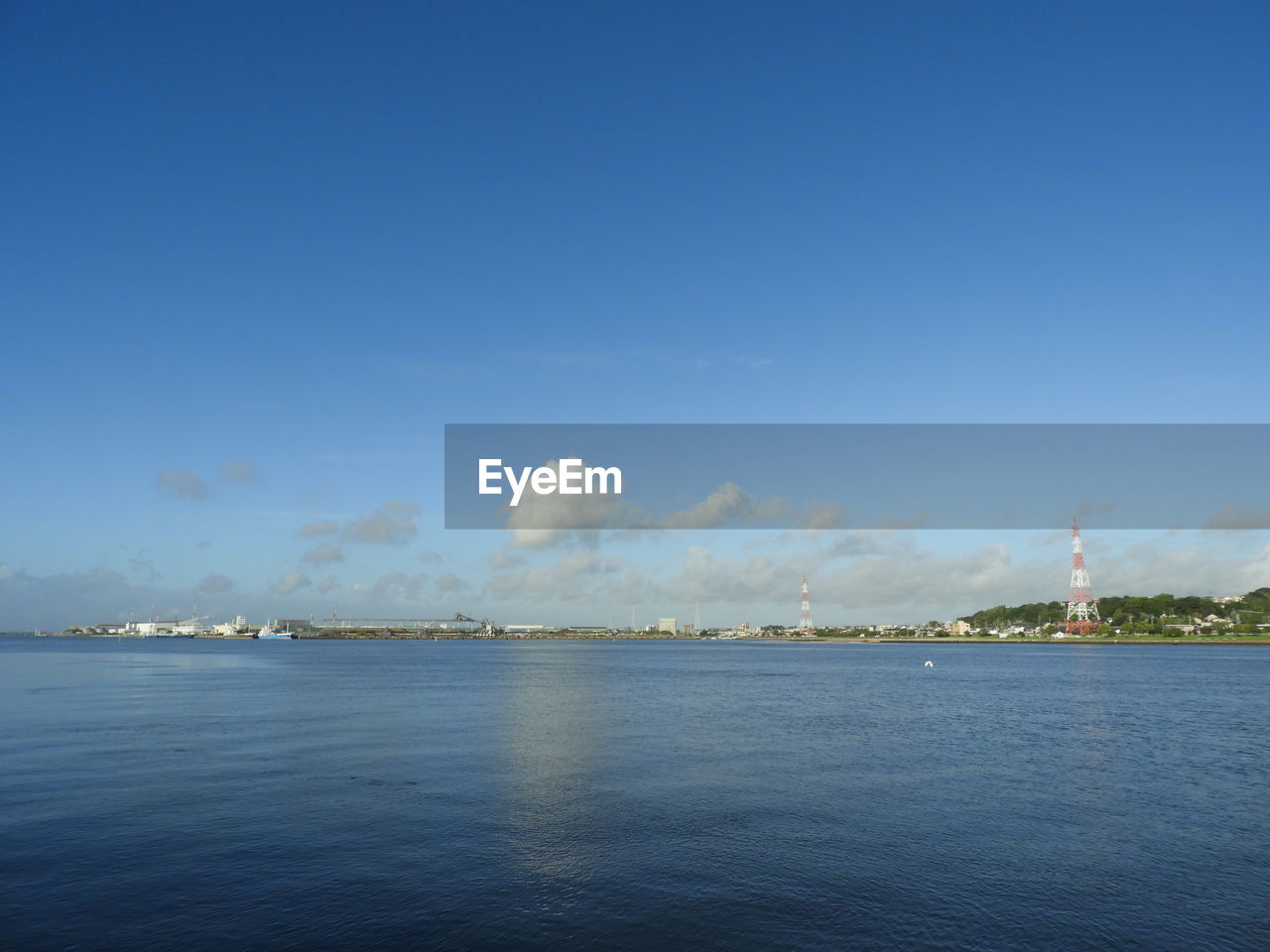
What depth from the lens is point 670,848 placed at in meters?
25.3

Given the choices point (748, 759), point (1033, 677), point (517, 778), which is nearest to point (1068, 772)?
point (748, 759)

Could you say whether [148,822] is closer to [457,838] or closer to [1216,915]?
[457,838]

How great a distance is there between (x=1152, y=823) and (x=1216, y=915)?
378 inches

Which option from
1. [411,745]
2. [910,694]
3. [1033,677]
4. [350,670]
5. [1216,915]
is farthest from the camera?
[350,670]

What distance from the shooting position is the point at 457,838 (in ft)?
86.1

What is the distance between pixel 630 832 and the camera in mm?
27109

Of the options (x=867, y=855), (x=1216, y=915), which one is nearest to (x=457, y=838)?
(x=867, y=855)

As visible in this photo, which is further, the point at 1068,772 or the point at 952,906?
the point at 1068,772

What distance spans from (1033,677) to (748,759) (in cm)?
8290

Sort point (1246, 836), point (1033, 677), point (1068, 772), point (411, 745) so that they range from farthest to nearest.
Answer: point (1033, 677)
point (411, 745)
point (1068, 772)
point (1246, 836)

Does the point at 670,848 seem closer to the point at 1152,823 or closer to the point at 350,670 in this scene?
the point at 1152,823

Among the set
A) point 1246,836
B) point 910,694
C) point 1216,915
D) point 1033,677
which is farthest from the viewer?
point 1033,677

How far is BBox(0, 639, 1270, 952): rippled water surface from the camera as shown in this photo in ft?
64.3

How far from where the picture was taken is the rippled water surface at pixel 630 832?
64.3 feet
